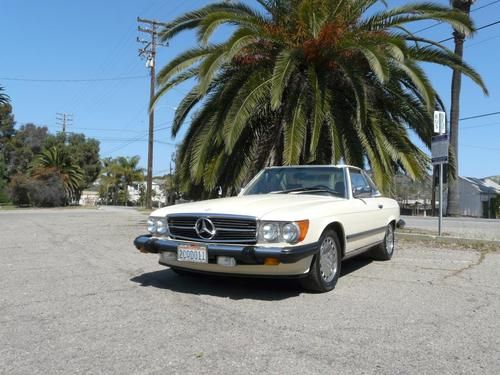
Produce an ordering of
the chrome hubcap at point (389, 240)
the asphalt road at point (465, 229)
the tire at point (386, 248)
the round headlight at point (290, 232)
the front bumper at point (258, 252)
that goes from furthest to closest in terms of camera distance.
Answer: the asphalt road at point (465, 229)
the chrome hubcap at point (389, 240)
the tire at point (386, 248)
the round headlight at point (290, 232)
the front bumper at point (258, 252)

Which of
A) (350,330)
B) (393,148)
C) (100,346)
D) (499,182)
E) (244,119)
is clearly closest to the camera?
(100,346)

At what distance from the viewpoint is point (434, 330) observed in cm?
441

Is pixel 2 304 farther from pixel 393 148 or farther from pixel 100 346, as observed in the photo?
pixel 393 148

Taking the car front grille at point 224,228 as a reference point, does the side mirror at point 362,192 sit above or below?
above

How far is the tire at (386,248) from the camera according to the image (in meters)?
8.15

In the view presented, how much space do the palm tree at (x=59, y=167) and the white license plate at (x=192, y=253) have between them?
140 ft

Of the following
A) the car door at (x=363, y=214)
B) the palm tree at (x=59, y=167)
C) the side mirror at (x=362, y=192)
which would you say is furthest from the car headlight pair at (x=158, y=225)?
the palm tree at (x=59, y=167)

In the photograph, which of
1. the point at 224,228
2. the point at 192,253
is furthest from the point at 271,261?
the point at 192,253

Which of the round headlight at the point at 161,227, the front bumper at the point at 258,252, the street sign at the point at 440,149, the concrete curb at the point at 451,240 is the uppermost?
the street sign at the point at 440,149

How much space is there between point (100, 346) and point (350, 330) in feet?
6.96

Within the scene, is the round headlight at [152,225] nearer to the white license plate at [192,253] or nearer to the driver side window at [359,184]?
the white license plate at [192,253]

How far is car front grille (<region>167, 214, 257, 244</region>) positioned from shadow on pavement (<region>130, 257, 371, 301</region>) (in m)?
0.66

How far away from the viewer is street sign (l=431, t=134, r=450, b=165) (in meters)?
11.2

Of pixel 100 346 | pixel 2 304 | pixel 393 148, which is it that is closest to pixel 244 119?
pixel 393 148
